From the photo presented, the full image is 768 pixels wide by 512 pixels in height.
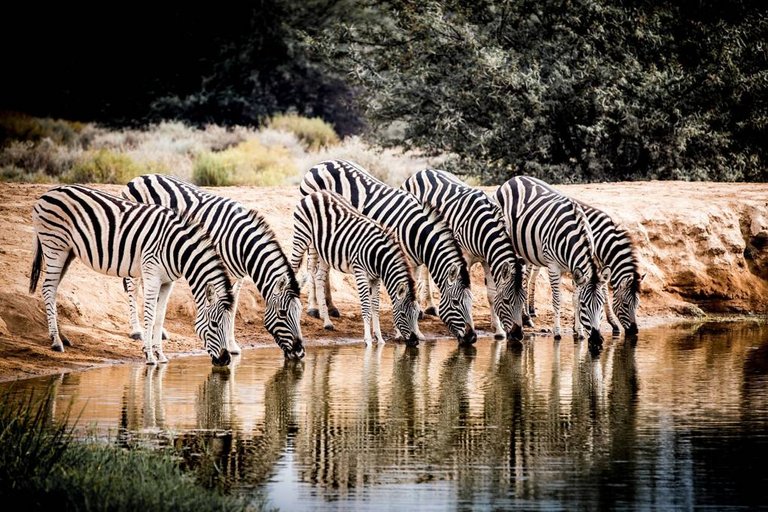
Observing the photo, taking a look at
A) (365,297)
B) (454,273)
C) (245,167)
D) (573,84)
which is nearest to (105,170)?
(245,167)

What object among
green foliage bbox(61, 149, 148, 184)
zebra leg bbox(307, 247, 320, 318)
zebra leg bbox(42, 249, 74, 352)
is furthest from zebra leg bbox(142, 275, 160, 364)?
green foliage bbox(61, 149, 148, 184)

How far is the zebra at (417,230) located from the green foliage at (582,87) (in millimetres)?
8249

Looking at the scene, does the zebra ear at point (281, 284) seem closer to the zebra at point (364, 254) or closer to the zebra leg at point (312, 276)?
the zebra at point (364, 254)

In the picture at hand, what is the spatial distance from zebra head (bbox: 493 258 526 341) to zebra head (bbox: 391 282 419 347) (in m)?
1.24

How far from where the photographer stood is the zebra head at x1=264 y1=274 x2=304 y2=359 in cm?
1390

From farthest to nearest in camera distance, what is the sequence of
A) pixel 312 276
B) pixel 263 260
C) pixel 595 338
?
pixel 312 276 → pixel 595 338 → pixel 263 260

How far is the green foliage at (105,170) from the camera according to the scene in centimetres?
2588

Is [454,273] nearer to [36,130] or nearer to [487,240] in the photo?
[487,240]

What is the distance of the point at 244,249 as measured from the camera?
47.2ft

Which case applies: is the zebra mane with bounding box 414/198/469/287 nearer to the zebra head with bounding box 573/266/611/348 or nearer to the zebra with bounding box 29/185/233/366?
the zebra head with bounding box 573/266/611/348

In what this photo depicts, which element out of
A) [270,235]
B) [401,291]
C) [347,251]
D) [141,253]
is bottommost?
[401,291]

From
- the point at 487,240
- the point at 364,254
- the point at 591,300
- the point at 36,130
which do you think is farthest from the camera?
the point at 36,130

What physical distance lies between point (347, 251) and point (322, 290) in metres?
1.08

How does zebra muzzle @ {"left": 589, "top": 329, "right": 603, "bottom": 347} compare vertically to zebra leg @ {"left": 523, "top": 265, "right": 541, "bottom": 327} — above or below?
below
